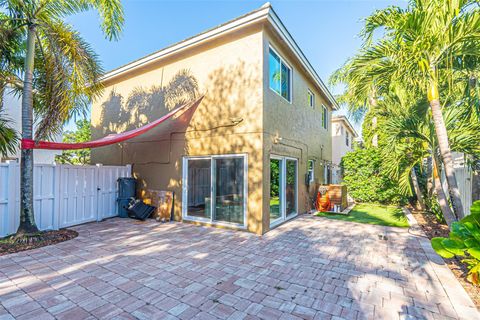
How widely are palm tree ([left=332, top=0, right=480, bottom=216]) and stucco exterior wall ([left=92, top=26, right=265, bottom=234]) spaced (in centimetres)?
315

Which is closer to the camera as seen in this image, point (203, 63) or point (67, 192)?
point (67, 192)

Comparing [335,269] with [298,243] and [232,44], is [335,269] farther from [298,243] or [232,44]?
[232,44]

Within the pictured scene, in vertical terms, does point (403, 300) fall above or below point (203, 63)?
below

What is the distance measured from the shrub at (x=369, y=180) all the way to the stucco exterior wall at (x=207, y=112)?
10.3 metres

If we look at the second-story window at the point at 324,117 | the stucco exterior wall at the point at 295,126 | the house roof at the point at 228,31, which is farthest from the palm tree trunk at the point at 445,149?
the second-story window at the point at 324,117

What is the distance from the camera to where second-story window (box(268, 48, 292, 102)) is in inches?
316

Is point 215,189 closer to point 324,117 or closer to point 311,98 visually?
point 311,98

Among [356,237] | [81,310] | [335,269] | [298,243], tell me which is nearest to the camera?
[81,310]

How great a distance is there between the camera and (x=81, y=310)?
10.9 ft

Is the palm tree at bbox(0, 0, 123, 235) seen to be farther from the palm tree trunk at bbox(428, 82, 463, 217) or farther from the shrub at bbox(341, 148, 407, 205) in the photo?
the shrub at bbox(341, 148, 407, 205)

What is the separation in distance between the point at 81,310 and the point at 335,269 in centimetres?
464

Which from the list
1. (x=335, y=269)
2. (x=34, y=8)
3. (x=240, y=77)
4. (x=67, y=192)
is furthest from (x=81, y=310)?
(x=34, y=8)

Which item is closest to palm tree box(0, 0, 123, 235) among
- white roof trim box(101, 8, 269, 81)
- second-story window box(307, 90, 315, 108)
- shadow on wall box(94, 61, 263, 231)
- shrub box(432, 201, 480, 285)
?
white roof trim box(101, 8, 269, 81)

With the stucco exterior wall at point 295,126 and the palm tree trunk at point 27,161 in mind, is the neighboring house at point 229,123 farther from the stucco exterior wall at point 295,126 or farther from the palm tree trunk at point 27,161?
the palm tree trunk at point 27,161
